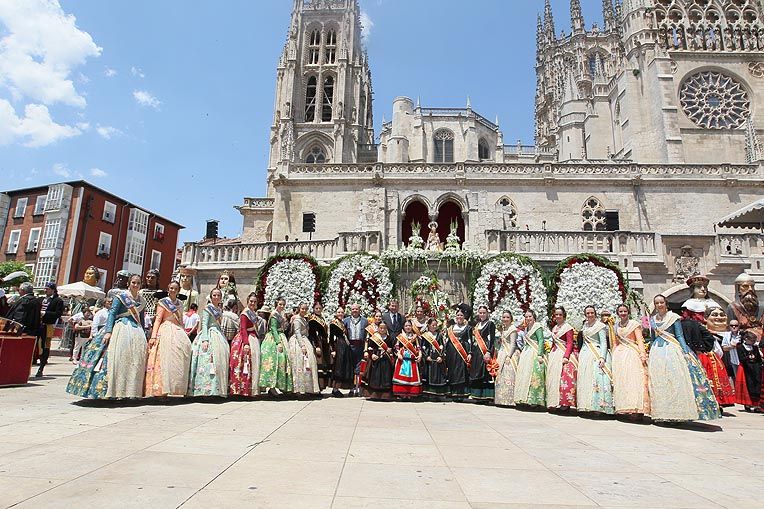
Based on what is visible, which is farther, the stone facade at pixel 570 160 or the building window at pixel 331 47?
the building window at pixel 331 47

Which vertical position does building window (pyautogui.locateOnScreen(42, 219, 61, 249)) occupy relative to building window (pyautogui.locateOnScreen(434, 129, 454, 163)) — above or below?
below

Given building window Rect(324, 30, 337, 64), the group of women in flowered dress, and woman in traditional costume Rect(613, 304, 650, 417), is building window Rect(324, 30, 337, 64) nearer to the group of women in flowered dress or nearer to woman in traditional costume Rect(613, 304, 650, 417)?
the group of women in flowered dress

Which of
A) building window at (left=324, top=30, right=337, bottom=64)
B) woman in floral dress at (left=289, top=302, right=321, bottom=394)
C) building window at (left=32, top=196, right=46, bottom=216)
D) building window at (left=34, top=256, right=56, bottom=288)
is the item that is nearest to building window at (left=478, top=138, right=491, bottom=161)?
building window at (left=324, top=30, right=337, bottom=64)

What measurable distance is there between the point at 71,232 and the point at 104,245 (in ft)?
9.72

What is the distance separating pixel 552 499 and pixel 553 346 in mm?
5669

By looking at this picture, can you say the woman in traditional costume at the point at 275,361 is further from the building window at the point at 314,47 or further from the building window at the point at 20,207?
the building window at the point at 314,47

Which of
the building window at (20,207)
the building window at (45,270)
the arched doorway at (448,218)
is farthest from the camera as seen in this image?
the building window at (20,207)

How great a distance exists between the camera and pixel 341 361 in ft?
31.4

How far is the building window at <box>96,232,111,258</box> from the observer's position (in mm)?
37062

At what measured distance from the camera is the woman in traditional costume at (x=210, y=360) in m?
7.50

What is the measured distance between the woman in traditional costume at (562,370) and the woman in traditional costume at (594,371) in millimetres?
167

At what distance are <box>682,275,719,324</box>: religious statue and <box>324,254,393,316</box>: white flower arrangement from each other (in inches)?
326

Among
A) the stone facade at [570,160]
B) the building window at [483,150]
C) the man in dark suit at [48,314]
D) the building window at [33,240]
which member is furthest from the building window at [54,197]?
the building window at [483,150]

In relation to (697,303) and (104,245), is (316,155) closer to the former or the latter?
(104,245)
